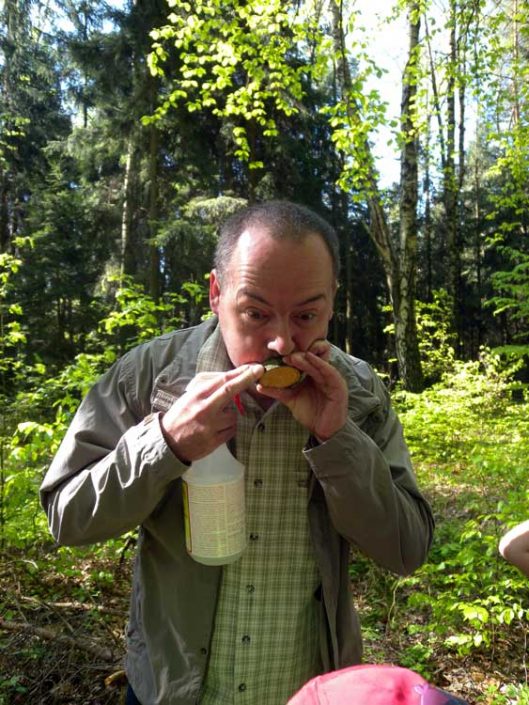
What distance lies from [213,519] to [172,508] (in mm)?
211

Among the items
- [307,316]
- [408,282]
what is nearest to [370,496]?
[307,316]

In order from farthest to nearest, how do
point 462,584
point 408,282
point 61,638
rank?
point 408,282 → point 462,584 → point 61,638

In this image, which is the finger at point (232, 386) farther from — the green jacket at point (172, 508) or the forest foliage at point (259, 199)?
the forest foliage at point (259, 199)

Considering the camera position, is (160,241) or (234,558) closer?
(234,558)

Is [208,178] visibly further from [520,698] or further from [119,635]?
[520,698]

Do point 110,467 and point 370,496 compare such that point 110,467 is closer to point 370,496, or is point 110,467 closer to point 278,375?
point 278,375

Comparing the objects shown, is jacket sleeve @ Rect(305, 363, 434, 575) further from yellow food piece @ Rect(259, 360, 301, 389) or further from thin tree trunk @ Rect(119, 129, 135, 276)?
thin tree trunk @ Rect(119, 129, 135, 276)

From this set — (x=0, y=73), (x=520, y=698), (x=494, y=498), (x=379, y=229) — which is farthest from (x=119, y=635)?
(x=0, y=73)

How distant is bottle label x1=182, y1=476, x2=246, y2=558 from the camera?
1.33 metres

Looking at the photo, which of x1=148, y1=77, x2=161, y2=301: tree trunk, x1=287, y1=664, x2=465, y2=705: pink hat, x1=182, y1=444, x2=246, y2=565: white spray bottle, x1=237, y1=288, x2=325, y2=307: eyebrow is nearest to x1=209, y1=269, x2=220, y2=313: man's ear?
x1=237, y1=288, x2=325, y2=307: eyebrow

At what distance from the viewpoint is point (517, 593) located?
143 inches

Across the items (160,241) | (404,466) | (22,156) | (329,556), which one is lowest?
(329,556)

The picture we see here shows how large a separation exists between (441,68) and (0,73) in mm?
16899

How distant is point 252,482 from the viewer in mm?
1521
